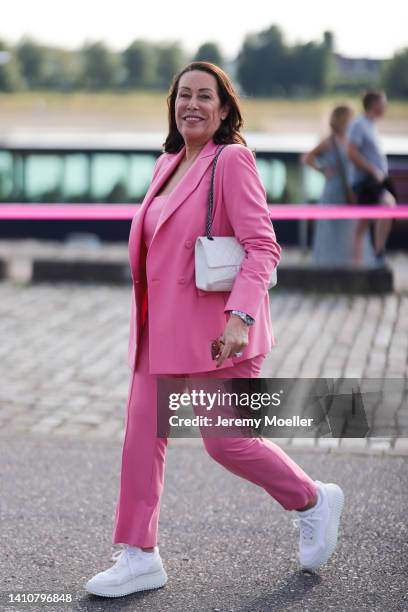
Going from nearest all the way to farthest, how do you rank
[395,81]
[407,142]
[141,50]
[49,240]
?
[49,240] < [407,142] < [395,81] < [141,50]

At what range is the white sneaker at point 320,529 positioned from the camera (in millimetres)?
3643

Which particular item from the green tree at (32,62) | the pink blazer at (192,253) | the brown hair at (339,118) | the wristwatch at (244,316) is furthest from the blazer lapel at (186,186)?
the green tree at (32,62)

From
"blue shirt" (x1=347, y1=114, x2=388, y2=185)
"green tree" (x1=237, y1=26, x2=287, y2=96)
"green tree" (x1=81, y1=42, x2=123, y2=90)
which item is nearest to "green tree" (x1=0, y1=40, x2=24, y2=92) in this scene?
"green tree" (x1=81, y1=42, x2=123, y2=90)

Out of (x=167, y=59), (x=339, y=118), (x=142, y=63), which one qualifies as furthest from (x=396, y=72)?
(x=339, y=118)

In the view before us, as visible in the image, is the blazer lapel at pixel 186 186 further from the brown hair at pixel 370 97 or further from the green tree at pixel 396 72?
the green tree at pixel 396 72

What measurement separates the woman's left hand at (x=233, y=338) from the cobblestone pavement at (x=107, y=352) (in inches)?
87.6

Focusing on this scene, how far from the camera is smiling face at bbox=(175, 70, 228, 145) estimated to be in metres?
3.44

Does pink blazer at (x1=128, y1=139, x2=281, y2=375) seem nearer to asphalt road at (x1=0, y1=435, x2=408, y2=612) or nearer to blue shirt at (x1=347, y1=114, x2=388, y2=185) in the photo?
asphalt road at (x1=0, y1=435, x2=408, y2=612)

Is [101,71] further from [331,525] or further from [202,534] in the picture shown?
[331,525]

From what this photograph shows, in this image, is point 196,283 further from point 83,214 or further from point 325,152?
point 325,152

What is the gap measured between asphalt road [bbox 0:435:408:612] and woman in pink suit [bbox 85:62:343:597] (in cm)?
16

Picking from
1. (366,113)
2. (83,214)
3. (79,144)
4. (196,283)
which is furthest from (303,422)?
(79,144)

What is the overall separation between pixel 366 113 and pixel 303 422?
7.51 metres

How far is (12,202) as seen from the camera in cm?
1686
